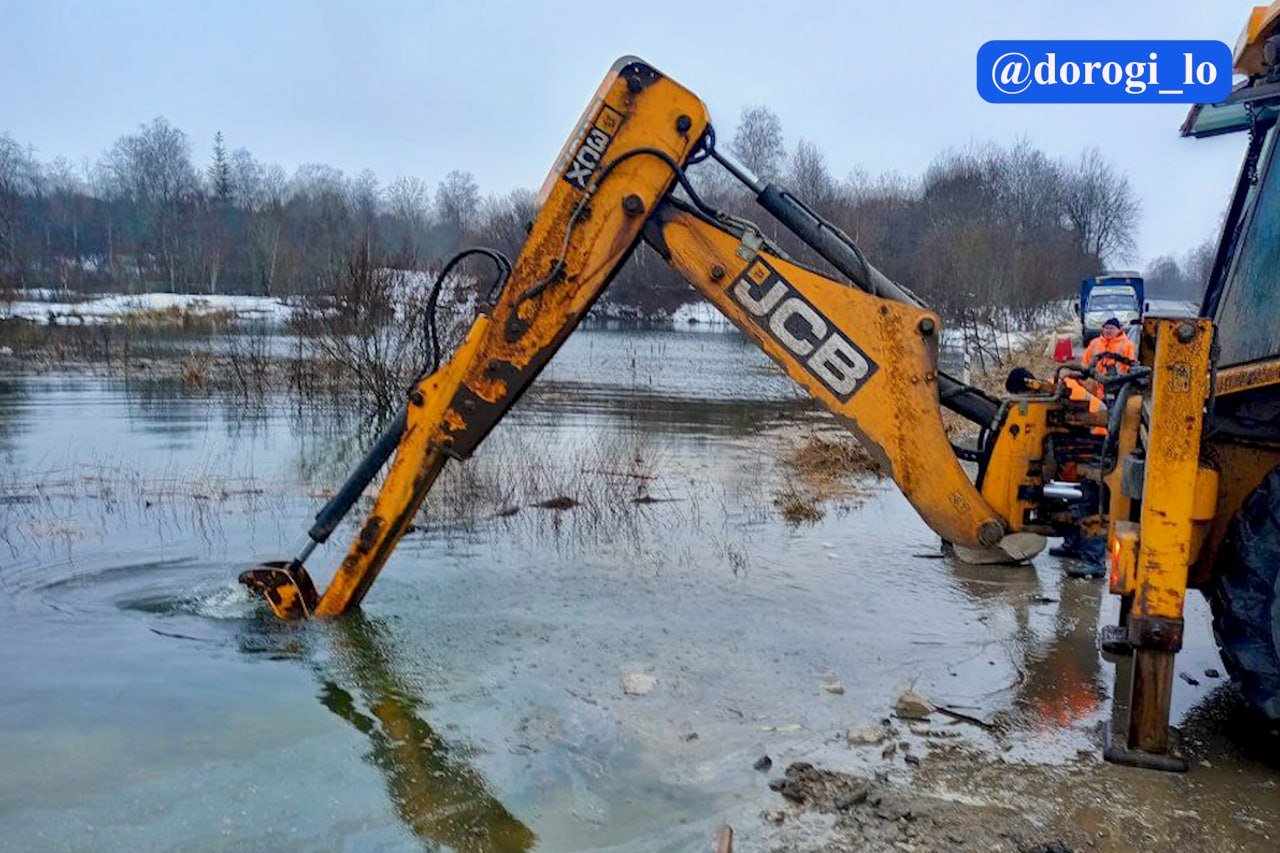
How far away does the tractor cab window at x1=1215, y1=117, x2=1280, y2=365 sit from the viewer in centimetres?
429

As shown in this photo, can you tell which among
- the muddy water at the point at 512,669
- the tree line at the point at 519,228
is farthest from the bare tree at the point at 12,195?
the muddy water at the point at 512,669

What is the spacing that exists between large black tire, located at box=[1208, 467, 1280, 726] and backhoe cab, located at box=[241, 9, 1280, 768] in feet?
0.23

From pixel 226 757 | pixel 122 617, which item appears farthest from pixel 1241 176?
pixel 122 617

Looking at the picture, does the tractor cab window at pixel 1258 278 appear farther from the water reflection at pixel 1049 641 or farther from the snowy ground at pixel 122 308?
the snowy ground at pixel 122 308

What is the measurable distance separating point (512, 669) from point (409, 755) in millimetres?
1012

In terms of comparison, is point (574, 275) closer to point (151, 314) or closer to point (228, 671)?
point (228, 671)

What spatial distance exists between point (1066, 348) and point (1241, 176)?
1383cm

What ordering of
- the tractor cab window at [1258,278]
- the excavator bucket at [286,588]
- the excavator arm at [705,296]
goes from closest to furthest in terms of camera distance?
the tractor cab window at [1258,278] → the excavator arm at [705,296] → the excavator bucket at [286,588]

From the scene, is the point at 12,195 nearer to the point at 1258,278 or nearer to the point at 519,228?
the point at 519,228

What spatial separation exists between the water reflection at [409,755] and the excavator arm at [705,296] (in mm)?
747

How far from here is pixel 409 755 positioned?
14.0 feet

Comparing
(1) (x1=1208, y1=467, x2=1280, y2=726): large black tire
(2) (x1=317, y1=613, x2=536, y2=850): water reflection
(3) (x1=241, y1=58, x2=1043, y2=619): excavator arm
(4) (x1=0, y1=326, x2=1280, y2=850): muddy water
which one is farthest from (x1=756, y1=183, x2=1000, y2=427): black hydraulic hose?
(2) (x1=317, y1=613, x2=536, y2=850): water reflection

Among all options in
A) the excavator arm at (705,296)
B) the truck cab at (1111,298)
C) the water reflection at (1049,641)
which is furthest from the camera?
the truck cab at (1111,298)

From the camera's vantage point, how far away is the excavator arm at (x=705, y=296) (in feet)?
15.2
